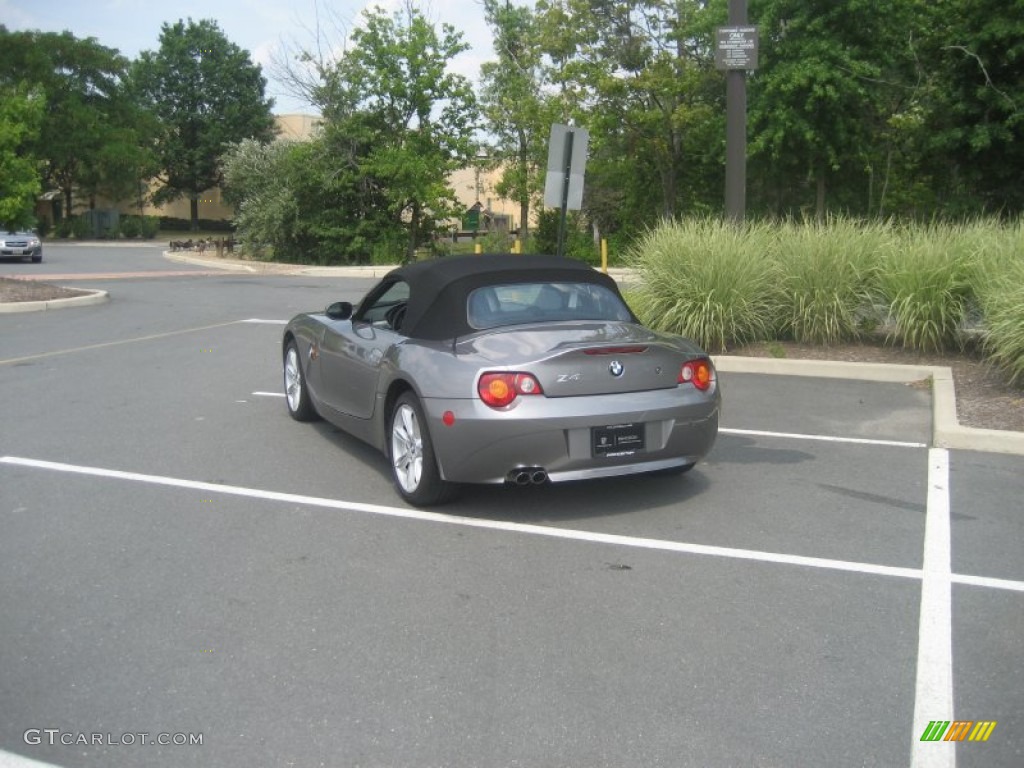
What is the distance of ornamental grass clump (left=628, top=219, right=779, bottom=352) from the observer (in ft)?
37.9

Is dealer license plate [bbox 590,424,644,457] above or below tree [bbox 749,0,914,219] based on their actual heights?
below

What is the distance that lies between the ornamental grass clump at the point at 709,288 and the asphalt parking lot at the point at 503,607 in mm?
3468

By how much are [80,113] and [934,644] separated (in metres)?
A: 66.0

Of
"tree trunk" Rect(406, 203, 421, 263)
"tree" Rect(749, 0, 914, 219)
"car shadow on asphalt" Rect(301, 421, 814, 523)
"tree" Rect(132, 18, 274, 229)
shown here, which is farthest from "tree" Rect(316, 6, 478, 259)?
"tree" Rect(132, 18, 274, 229)

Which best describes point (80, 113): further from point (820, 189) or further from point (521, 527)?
point (521, 527)

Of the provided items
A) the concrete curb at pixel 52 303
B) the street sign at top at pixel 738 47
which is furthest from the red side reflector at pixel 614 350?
the concrete curb at pixel 52 303

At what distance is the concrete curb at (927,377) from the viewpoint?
7.49m

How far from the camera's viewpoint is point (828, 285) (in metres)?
11.7

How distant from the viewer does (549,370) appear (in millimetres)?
5672

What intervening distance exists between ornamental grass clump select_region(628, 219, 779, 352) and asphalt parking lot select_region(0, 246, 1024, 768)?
3.47 m

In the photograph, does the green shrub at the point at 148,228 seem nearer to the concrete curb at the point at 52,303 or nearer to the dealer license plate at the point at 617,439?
the concrete curb at the point at 52,303

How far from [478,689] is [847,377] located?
25.9ft

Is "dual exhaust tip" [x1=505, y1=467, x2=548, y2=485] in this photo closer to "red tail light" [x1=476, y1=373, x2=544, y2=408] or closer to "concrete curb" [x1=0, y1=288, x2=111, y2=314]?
"red tail light" [x1=476, y1=373, x2=544, y2=408]

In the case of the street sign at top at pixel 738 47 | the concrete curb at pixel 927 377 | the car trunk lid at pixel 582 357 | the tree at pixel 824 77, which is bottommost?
the concrete curb at pixel 927 377
